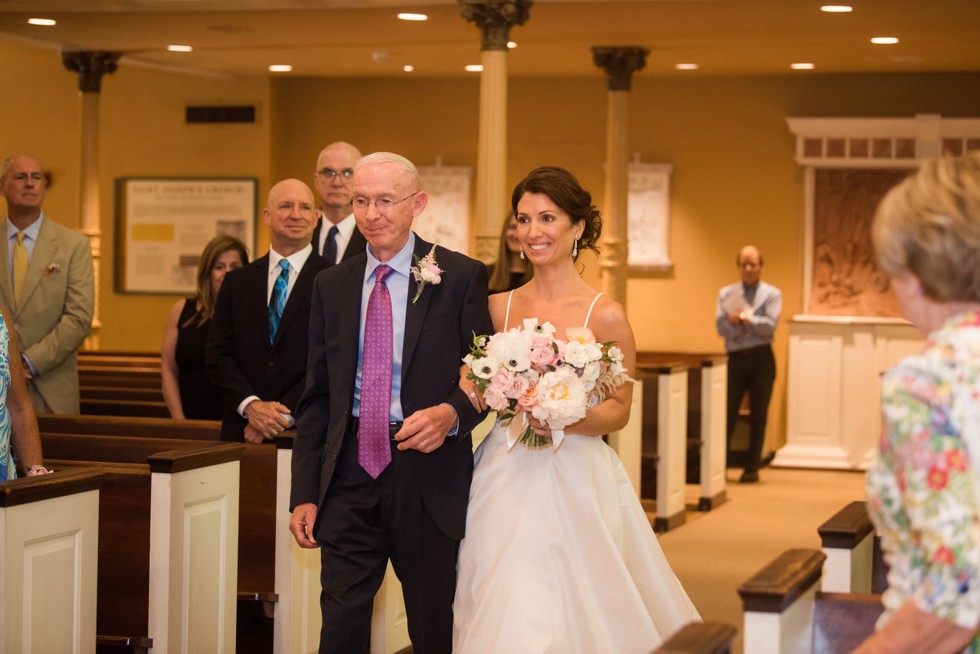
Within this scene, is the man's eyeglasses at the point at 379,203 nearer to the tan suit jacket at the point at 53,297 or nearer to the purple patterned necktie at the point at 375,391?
the purple patterned necktie at the point at 375,391

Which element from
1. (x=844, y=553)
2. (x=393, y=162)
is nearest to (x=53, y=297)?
(x=393, y=162)

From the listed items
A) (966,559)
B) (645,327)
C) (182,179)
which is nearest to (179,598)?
(966,559)

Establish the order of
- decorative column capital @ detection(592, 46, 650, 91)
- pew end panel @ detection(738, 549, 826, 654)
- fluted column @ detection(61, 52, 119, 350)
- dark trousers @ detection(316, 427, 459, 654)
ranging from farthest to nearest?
fluted column @ detection(61, 52, 119, 350), decorative column capital @ detection(592, 46, 650, 91), dark trousers @ detection(316, 427, 459, 654), pew end panel @ detection(738, 549, 826, 654)

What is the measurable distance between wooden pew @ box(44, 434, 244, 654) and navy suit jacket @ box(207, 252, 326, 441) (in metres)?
0.38

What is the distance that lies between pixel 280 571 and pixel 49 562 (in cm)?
127

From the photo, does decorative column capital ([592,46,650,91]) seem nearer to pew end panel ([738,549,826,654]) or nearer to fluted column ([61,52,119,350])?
fluted column ([61,52,119,350])

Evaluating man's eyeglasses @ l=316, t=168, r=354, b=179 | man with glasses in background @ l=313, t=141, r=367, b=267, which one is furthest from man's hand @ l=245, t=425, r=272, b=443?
man's eyeglasses @ l=316, t=168, r=354, b=179

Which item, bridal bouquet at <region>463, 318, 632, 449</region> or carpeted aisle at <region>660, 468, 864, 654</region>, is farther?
carpeted aisle at <region>660, 468, 864, 654</region>

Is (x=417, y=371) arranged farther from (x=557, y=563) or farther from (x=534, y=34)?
(x=534, y=34)

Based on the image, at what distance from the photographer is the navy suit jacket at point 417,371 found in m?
3.22

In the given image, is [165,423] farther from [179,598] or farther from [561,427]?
[561,427]

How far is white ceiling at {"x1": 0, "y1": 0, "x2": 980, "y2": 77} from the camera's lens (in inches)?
379

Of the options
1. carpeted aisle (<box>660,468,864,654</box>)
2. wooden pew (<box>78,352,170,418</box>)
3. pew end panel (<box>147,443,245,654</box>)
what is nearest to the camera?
pew end panel (<box>147,443,245,654</box>)

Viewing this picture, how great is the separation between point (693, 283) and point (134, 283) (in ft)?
19.3
